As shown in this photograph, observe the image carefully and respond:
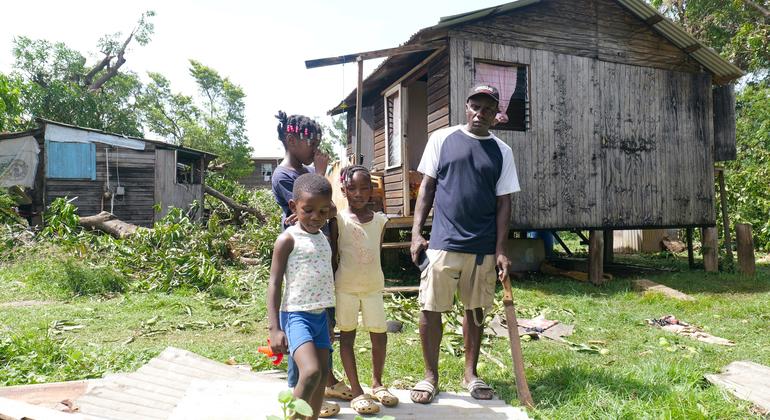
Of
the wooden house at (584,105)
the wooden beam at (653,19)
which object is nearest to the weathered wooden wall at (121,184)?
the wooden house at (584,105)

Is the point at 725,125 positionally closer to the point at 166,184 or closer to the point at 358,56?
the point at 358,56

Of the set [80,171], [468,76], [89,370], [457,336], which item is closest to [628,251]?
[468,76]

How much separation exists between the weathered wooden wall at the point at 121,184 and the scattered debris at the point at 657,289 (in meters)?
13.9

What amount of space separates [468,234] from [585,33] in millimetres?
7544

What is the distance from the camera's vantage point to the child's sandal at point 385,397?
2.90 metres

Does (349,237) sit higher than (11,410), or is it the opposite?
(349,237)

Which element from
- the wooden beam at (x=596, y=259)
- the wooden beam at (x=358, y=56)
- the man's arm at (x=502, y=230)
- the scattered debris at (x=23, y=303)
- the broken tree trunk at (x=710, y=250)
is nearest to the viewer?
the man's arm at (x=502, y=230)

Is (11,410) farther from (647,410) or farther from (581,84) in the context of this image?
(581,84)

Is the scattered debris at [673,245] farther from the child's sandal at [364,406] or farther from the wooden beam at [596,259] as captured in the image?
the child's sandal at [364,406]

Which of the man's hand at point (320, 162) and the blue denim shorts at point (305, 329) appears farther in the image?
the man's hand at point (320, 162)

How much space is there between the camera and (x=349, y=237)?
294 cm

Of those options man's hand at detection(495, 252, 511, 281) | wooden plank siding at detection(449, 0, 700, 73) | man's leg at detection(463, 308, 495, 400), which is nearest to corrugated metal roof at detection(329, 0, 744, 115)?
wooden plank siding at detection(449, 0, 700, 73)

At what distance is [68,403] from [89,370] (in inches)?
40.4

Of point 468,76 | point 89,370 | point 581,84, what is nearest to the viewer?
point 89,370
